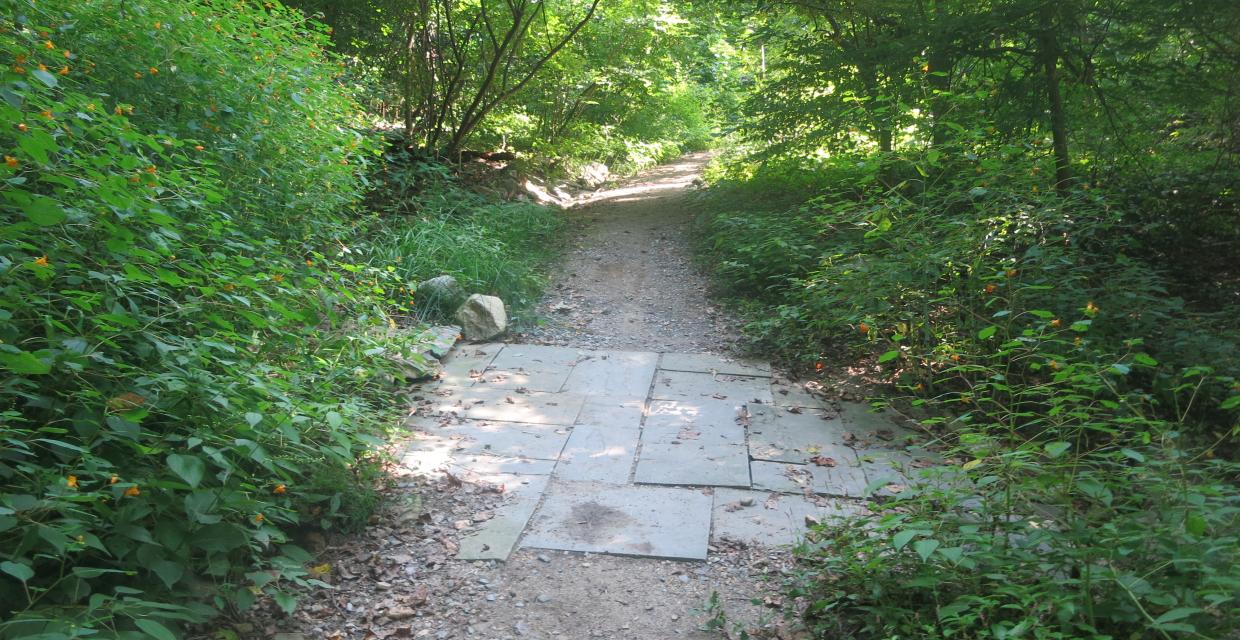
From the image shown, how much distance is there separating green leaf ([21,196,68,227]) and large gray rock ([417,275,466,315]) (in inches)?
150

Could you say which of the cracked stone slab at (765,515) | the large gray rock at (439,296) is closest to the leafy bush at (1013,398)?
the cracked stone slab at (765,515)

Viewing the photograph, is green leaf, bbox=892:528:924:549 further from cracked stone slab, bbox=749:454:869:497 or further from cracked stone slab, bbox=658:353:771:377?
cracked stone slab, bbox=658:353:771:377

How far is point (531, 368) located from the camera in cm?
532

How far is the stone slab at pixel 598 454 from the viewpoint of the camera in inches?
149

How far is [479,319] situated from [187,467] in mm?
3801

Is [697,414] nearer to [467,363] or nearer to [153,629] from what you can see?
[467,363]

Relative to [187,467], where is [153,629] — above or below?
below

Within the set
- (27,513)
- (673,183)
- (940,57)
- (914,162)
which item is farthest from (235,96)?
(673,183)

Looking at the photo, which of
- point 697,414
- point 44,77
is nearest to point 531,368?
point 697,414

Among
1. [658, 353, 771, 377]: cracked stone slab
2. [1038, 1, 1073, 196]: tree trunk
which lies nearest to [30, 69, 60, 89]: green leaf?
[658, 353, 771, 377]: cracked stone slab

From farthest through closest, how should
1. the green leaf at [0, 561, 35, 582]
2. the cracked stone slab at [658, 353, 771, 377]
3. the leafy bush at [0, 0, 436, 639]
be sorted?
the cracked stone slab at [658, 353, 771, 377], the leafy bush at [0, 0, 436, 639], the green leaf at [0, 561, 35, 582]

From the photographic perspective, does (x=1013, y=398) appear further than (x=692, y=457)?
Yes

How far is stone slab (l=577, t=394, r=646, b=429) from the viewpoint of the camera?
14.5 ft

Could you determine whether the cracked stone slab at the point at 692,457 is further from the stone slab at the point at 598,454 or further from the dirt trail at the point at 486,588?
the dirt trail at the point at 486,588
